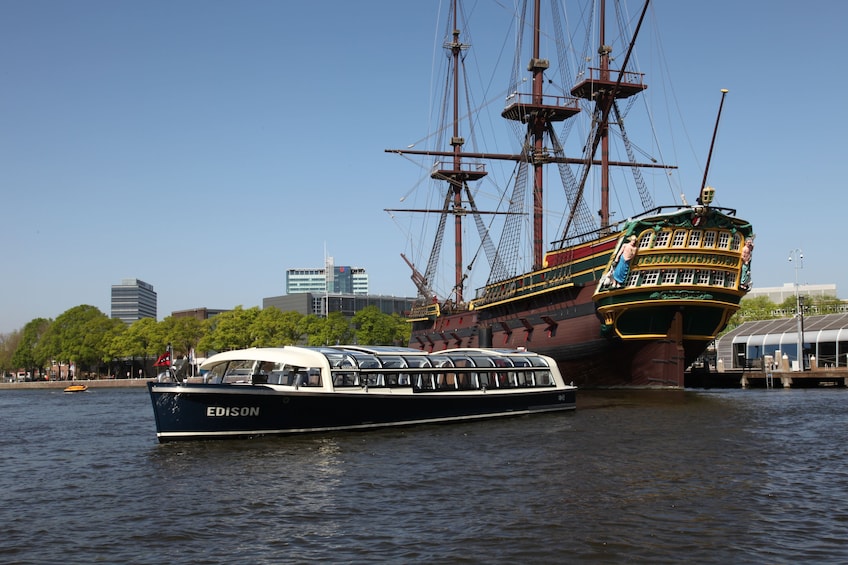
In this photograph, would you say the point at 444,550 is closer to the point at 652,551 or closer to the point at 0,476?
the point at 652,551

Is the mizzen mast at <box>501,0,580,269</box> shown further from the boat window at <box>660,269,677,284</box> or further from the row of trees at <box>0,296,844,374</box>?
the row of trees at <box>0,296,844,374</box>

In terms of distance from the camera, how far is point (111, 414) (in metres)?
49.6

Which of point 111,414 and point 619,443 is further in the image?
point 111,414

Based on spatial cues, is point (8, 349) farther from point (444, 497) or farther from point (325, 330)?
point (444, 497)

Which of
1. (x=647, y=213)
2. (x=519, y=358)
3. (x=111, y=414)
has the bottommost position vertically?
(x=111, y=414)

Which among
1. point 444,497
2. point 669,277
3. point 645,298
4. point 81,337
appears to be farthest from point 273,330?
point 444,497

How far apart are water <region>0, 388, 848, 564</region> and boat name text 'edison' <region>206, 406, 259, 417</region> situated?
45.6 inches

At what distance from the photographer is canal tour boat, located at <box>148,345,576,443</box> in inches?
1108

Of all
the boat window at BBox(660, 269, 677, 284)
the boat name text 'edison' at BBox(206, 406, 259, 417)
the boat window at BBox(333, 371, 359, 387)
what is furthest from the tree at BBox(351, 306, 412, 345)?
the boat name text 'edison' at BBox(206, 406, 259, 417)

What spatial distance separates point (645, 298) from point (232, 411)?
30.6 m

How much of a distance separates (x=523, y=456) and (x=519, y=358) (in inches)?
550

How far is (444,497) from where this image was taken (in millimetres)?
19438

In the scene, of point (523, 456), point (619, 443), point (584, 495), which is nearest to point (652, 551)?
point (584, 495)

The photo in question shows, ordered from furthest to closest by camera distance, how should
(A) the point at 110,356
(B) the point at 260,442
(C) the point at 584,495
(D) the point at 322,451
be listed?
(A) the point at 110,356
(B) the point at 260,442
(D) the point at 322,451
(C) the point at 584,495
